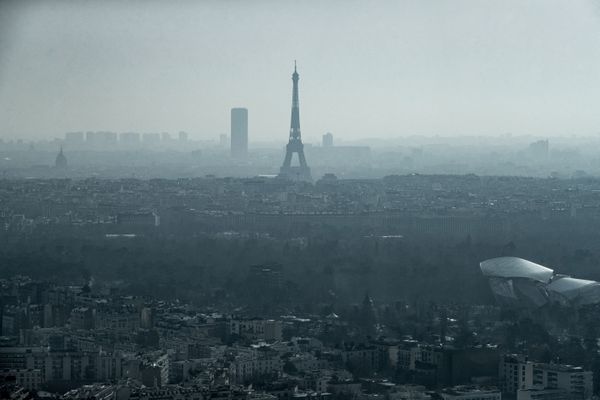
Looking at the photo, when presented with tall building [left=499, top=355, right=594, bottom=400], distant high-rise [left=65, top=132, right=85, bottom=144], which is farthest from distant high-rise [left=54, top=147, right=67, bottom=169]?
tall building [left=499, top=355, right=594, bottom=400]

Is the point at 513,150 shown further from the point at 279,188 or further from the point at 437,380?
the point at 437,380

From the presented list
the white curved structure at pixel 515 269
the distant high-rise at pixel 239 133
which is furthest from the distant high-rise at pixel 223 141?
the white curved structure at pixel 515 269

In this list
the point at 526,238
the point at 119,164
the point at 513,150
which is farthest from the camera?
the point at 513,150

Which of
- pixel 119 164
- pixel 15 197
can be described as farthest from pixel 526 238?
pixel 119 164

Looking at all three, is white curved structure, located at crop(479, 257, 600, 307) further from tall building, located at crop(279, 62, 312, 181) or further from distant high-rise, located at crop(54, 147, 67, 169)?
distant high-rise, located at crop(54, 147, 67, 169)

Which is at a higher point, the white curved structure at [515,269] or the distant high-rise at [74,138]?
the distant high-rise at [74,138]

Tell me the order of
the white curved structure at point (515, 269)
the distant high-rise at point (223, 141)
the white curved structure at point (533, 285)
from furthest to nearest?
the distant high-rise at point (223, 141), the white curved structure at point (515, 269), the white curved structure at point (533, 285)

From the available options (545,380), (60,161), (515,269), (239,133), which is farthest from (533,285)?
(239,133)

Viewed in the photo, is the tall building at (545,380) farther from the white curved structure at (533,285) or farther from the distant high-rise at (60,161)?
the distant high-rise at (60,161)
